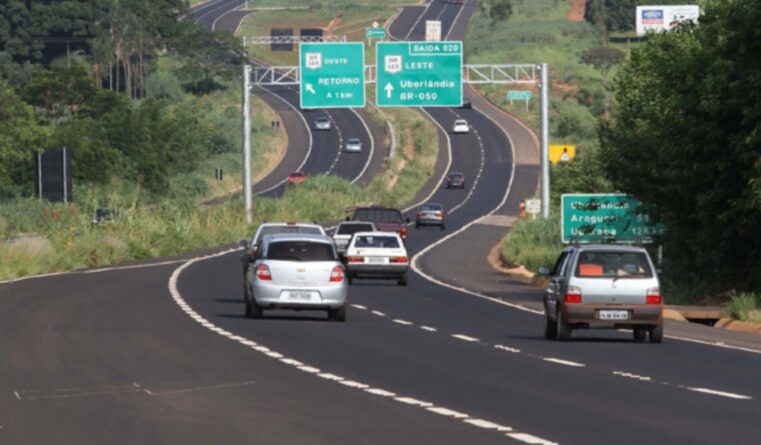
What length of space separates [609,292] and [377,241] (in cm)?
2333

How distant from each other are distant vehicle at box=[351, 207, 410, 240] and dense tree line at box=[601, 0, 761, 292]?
20.9 meters

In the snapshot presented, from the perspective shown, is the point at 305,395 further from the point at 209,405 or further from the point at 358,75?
the point at 358,75

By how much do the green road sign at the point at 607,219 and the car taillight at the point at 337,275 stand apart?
18.0 meters

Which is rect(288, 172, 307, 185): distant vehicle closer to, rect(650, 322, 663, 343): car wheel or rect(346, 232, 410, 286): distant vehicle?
rect(346, 232, 410, 286): distant vehicle

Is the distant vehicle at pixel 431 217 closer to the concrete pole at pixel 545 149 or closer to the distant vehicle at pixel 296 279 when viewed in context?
the concrete pole at pixel 545 149

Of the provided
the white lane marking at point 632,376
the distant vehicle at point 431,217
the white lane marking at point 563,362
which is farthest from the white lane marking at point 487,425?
the distant vehicle at point 431,217

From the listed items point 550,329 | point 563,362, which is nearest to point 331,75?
point 550,329

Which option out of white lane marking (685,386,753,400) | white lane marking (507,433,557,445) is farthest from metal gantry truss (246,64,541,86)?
white lane marking (507,433,557,445)

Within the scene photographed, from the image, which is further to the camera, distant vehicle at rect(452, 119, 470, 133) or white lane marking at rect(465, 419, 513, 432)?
distant vehicle at rect(452, 119, 470, 133)

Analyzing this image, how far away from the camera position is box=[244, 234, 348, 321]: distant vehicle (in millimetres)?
33812

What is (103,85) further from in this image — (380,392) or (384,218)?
(380,392)

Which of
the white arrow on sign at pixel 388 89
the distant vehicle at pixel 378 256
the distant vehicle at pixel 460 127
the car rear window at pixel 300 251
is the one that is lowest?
the distant vehicle at pixel 378 256

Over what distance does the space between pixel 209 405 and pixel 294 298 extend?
15958 millimetres

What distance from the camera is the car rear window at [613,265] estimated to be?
28.9 meters
